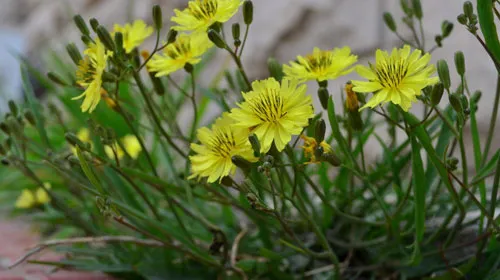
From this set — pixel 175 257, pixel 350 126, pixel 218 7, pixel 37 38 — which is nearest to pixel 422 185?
pixel 350 126

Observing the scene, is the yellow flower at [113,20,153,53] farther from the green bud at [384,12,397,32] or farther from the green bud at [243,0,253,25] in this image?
the green bud at [384,12,397,32]

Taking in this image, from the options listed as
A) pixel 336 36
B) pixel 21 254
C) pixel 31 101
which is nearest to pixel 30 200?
pixel 21 254

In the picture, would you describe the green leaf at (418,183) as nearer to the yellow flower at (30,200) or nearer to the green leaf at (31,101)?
the green leaf at (31,101)

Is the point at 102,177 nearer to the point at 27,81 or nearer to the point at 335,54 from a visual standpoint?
the point at 27,81

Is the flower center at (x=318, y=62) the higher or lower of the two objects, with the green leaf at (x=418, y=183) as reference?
higher

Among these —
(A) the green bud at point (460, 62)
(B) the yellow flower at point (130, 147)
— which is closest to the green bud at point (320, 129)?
(A) the green bud at point (460, 62)

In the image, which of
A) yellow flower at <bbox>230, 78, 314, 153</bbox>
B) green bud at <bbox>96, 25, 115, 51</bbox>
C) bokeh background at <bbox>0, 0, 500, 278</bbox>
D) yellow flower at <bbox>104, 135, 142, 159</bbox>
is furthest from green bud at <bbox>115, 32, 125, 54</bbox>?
bokeh background at <bbox>0, 0, 500, 278</bbox>

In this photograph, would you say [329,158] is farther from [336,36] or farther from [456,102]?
[336,36]
